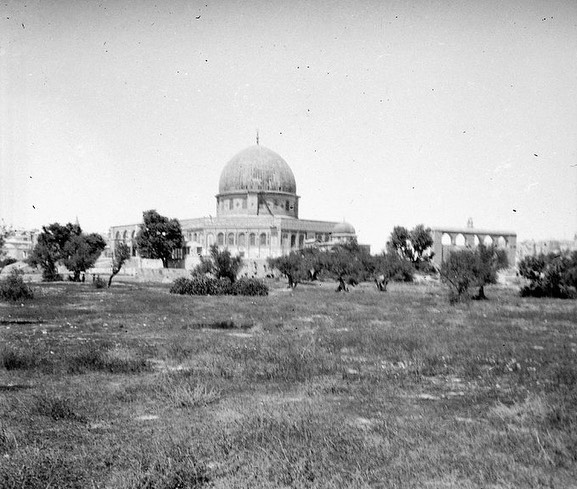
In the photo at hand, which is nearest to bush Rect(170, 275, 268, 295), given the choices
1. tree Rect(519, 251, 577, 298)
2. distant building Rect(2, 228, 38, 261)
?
tree Rect(519, 251, 577, 298)

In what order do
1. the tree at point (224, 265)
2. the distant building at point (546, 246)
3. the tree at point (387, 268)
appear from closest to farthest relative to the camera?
the tree at point (224, 265), the tree at point (387, 268), the distant building at point (546, 246)

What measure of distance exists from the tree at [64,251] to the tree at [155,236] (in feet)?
15.6

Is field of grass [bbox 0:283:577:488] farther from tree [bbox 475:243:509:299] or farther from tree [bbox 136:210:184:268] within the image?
tree [bbox 136:210:184:268]

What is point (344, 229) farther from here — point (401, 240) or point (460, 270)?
point (460, 270)

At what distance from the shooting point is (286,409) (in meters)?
6.85

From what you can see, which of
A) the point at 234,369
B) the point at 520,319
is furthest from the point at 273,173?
the point at 234,369

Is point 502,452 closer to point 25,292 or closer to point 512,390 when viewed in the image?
point 512,390

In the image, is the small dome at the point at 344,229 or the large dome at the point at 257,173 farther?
the large dome at the point at 257,173

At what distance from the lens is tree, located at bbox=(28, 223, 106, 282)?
154 ft

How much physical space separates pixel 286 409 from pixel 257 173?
233 ft

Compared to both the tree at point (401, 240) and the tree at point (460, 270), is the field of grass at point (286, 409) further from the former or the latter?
the tree at point (401, 240)

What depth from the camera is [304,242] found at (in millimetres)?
72750

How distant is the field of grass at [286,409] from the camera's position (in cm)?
482

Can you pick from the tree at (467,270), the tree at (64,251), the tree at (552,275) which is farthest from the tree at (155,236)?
the tree at (552,275)
